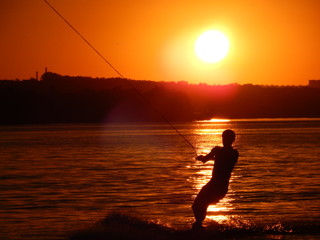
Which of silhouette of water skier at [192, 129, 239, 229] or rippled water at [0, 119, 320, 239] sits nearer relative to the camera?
silhouette of water skier at [192, 129, 239, 229]

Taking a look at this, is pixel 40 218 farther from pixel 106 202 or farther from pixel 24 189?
pixel 24 189

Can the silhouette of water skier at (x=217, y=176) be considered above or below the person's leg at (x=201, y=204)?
above

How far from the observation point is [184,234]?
12469mm

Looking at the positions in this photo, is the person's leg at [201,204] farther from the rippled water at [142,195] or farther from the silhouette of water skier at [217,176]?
the rippled water at [142,195]

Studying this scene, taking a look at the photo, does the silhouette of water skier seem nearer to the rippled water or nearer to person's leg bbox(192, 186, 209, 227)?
person's leg bbox(192, 186, 209, 227)

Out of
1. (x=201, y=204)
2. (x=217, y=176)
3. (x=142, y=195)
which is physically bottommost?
(x=201, y=204)

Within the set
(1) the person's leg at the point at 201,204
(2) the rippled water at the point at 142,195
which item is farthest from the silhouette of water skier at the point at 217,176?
(2) the rippled water at the point at 142,195

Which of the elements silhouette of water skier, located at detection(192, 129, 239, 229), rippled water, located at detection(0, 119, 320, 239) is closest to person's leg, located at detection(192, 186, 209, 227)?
silhouette of water skier, located at detection(192, 129, 239, 229)

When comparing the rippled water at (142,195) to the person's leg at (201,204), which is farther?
the rippled water at (142,195)

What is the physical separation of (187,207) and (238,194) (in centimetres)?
367

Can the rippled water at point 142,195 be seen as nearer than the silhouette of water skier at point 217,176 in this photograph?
No

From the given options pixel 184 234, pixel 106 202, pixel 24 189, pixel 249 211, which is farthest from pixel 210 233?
pixel 24 189

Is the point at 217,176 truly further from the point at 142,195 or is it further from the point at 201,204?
the point at 142,195

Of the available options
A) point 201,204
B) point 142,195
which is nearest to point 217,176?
point 201,204
